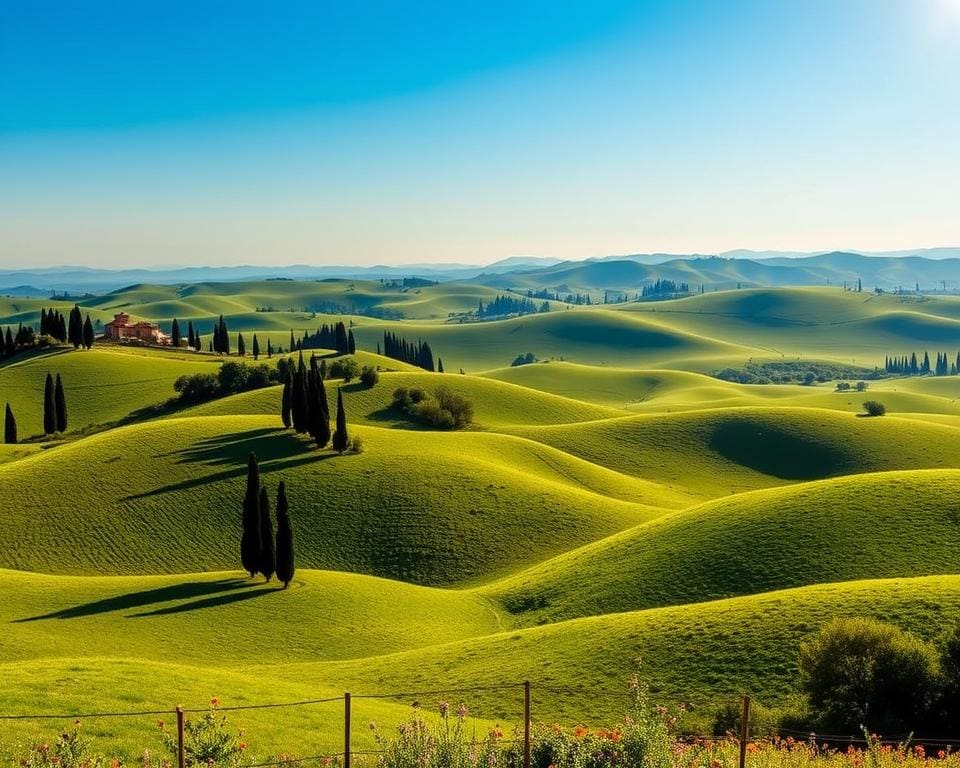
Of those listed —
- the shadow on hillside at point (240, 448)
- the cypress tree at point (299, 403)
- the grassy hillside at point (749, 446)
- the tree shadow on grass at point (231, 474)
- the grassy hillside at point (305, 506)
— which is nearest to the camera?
the grassy hillside at point (305, 506)

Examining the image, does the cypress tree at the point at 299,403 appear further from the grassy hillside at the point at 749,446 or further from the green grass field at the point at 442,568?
the grassy hillside at the point at 749,446

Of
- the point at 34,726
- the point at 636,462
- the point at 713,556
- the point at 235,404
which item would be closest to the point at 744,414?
the point at 636,462

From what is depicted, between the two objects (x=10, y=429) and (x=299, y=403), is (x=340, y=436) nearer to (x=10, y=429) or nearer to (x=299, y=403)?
(x=299, y=403)

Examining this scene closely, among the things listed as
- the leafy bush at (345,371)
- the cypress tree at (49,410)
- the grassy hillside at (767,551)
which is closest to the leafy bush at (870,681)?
the grassy hillside at (767,551)

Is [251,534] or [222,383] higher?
[222,383]

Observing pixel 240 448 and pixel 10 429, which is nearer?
pixel 240 448

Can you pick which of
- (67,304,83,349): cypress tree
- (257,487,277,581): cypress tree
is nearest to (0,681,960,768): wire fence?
(257,487,277,581): cypress tree

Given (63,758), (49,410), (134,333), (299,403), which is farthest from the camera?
(134,333)

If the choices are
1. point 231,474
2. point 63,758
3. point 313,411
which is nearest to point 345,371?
point 313,411
